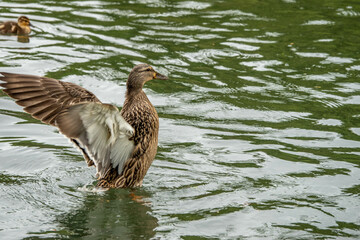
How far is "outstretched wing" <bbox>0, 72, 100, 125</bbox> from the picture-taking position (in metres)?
6.20

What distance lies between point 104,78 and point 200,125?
2089 mm

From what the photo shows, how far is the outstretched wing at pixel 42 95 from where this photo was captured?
6199 millimetres

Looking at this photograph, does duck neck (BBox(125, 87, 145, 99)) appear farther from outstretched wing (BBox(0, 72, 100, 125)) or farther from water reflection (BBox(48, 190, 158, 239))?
water reflection (BBox(48, 190, 158, 239))

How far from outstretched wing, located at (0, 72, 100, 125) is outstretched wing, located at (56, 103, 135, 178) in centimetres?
23

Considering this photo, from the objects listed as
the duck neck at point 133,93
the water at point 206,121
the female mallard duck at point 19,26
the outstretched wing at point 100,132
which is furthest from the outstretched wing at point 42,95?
the female mallard duck at point 19,26

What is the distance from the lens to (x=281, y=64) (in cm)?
1034

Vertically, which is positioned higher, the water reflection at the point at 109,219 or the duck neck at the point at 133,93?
the duck neck at the point at 133,93

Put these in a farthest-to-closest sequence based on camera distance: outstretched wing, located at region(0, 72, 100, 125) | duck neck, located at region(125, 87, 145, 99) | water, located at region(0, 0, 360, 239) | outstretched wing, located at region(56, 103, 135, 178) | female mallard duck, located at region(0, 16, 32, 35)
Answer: female mallard duck, located at region(0, 16, 32, 35), duck neck, located at region(125, 87, 145, 99), outstretched wing, located at region(0, 72, 100, 125), water, located at region(0, 0, 360, 239), outstretched wing, located at region(56, 103, 135, 178)

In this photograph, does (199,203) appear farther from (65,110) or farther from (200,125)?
(200,125)

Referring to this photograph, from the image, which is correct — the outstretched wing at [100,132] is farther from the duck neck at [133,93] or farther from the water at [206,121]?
the duck neck at [133,93]

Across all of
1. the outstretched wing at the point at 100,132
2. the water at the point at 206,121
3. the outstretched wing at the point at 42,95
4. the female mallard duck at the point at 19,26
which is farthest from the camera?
the female mallard duck at the point at 19,26

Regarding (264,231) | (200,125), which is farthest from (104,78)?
(264,231)

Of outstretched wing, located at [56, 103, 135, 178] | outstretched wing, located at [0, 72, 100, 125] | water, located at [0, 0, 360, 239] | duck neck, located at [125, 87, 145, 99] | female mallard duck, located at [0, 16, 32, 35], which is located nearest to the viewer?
outstretched wing, located at [56, 103, 135, 178]

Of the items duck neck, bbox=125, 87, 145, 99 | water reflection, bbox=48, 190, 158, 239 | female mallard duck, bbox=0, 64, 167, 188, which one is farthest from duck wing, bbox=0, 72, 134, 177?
duck neck, bbox=125, 87, 145, 99
